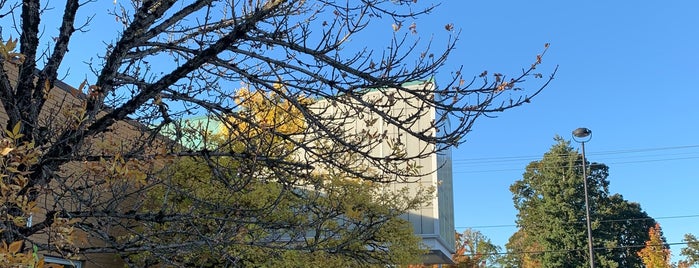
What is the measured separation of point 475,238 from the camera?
140ft

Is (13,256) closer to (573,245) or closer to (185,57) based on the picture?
(185,57)

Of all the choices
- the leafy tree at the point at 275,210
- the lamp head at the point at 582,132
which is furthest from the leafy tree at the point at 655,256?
the leafy tree at the point at 275,210

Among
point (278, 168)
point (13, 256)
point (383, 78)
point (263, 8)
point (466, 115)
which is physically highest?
point (263, 8)

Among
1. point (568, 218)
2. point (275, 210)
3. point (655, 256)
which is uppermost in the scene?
point (568, 218)

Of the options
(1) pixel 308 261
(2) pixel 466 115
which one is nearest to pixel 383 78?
(2) pixel 466 115

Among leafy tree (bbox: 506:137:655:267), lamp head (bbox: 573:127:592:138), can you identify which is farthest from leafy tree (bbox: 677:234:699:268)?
lamp head (bbox: 573:127:592:138)

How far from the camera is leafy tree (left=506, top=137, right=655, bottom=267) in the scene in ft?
110

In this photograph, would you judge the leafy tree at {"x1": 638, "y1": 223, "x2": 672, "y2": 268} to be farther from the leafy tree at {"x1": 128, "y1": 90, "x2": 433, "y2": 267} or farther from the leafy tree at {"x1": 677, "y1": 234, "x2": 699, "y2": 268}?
the leafy tree at {"x1": 128, "y1": 90, "x2": 433, "y2": 267}

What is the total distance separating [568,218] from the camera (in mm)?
33781

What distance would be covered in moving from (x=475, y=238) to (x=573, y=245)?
10322 mm

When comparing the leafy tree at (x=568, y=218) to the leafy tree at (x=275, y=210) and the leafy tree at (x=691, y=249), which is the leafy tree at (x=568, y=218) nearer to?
the leafy tree at (x=691, y=249)

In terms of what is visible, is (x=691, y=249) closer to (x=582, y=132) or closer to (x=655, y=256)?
(x=655, y=256)

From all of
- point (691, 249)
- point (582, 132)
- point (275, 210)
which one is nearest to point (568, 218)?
point (691, 249)

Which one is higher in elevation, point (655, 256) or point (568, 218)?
point (568, 218)
